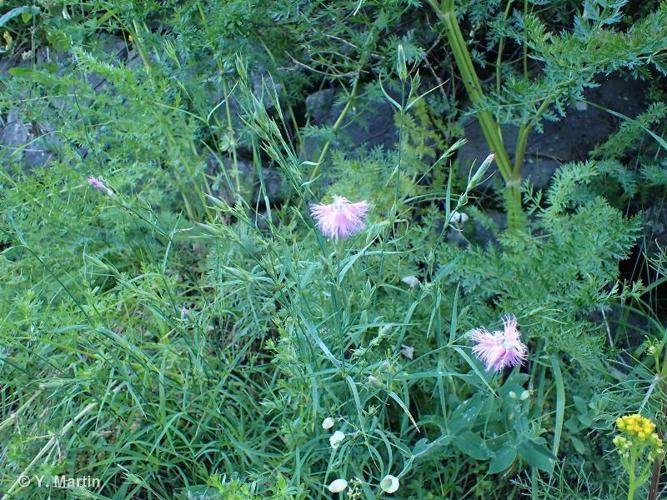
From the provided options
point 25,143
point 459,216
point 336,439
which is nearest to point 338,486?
point 336,439

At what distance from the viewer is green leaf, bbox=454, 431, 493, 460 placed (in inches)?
61.2

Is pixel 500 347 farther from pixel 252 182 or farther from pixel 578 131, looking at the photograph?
pixel 252 182

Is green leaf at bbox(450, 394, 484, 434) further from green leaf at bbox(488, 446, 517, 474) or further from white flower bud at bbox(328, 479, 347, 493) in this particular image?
white flower bud at bbox(328, 479, 347, 493)

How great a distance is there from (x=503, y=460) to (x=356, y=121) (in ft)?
4.67

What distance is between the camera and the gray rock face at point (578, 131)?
7.66 ft

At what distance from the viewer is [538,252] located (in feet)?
5.85

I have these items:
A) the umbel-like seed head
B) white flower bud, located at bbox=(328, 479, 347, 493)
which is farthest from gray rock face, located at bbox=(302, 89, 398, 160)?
the umbel-like seed head

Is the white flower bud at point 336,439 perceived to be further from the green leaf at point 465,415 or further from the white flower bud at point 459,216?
the white flower bud at point 459,216

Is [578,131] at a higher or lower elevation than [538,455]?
higher

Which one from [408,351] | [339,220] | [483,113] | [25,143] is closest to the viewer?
[339,220]

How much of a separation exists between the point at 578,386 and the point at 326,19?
1.30 m

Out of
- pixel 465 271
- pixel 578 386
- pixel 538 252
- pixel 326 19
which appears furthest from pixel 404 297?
pixel 326 19

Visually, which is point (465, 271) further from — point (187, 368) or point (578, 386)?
point (187, 368)

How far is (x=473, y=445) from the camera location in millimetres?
1562
